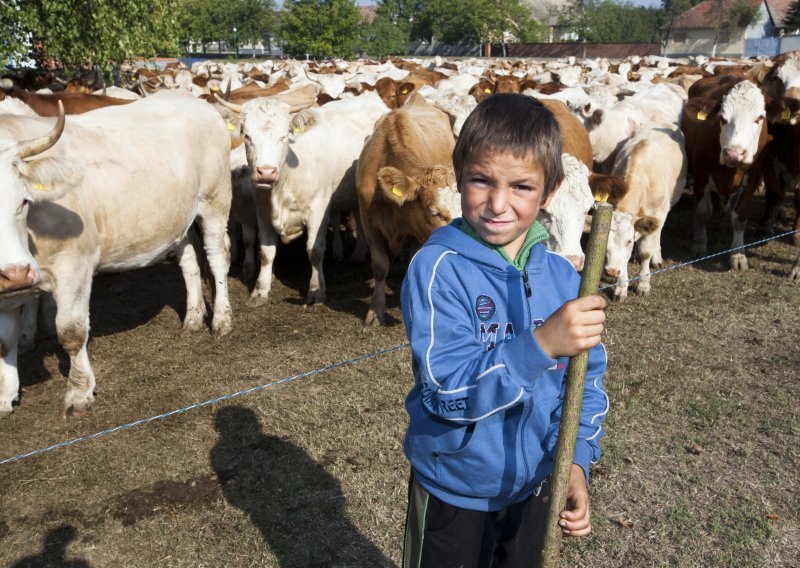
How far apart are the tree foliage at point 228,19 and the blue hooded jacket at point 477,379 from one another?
259 ft

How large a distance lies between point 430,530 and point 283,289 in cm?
559

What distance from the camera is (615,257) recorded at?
249 inches

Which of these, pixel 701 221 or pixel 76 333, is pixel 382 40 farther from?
pixel 76 333

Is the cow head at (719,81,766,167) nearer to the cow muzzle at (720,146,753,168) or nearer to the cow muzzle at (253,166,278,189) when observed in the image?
the cow muzzle at (720,146,753,168)

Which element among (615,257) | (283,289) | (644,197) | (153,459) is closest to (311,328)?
(283,289)

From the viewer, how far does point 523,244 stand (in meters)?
1.80

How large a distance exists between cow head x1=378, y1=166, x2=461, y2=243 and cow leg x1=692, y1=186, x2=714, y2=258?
3.82 meters

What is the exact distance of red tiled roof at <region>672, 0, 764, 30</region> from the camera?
254ft

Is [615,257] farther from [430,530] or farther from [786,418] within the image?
[430,530]

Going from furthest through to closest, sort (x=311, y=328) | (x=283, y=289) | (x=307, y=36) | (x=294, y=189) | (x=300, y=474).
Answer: (x=307, y=36)
(x=283, y=289)
(x=294, y=189)
(x=311, y=328)
(x=300, y=474)

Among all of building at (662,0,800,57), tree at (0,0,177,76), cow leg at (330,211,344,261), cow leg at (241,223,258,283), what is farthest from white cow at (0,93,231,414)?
building at (662,0,800,57)

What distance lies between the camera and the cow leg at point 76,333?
4340 millimetres

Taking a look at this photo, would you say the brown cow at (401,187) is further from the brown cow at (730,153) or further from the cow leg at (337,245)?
the brown cow at (730,153)

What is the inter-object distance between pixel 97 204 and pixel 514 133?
3.67m
